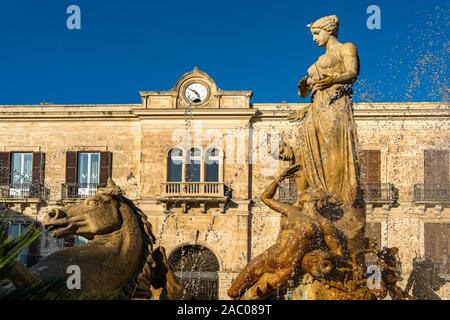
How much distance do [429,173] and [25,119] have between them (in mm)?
15558

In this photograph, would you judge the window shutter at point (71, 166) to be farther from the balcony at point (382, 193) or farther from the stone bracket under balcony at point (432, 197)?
the stone bracket under balcony at point (432, 197)

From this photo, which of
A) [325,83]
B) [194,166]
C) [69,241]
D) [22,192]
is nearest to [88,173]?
[22,192]

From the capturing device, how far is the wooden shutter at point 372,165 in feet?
88.9

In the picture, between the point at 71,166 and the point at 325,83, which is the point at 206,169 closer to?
the point at 71,166

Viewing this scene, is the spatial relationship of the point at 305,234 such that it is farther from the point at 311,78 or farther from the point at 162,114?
the point at 162,114

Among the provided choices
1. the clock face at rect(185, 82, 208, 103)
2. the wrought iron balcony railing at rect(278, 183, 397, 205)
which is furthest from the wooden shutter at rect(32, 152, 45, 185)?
the wrought iron balcony railing at rect(278, 183, 397, 205)

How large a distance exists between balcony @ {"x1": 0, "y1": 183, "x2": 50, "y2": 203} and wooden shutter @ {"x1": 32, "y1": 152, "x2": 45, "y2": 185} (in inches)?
7.4

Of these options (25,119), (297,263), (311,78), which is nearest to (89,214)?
(297,263)

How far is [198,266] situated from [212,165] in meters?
3.78

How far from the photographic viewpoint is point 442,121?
26688mm

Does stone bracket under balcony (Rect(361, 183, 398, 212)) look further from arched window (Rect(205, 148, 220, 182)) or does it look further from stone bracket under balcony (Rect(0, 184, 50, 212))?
stone bracket under balcony (Rect(0, 184, 50, 212))

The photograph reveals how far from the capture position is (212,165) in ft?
90.8
